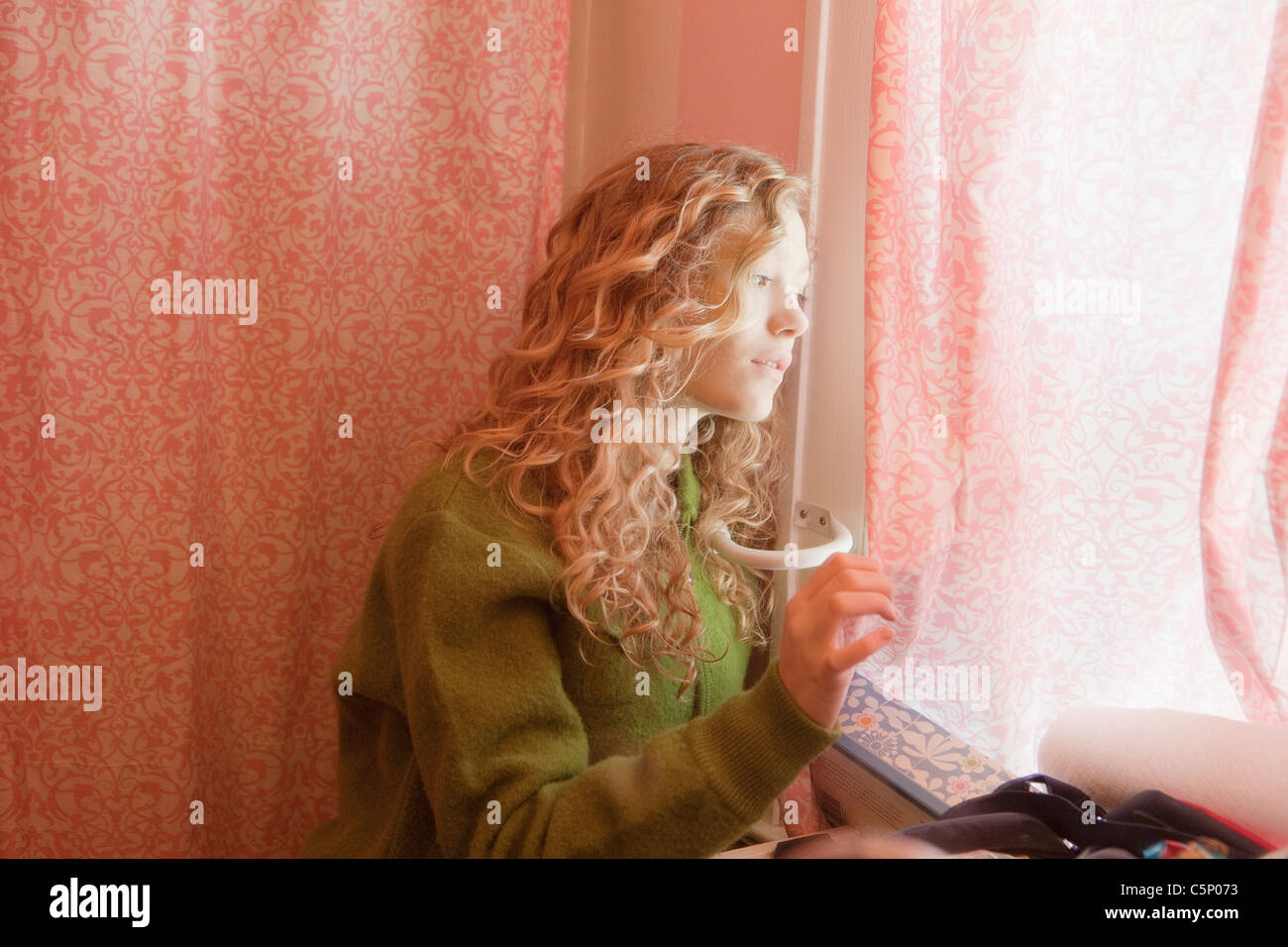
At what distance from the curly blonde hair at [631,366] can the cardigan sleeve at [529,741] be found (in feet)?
0.26

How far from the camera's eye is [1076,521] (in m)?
0.88

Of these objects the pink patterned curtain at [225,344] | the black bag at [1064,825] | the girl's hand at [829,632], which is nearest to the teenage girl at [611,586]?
the girl's hand at [829,632]

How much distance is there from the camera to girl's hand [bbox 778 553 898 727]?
74cm

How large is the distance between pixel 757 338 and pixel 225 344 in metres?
0.71

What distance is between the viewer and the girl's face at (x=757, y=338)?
3.27ft

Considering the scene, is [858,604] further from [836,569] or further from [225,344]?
[225,344]

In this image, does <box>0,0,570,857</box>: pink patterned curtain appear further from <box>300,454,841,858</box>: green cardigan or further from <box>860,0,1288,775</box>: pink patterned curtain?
<box>860,0,1288,775</box>: pink patterned curtain

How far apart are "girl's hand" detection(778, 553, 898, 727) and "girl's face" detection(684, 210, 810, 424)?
0.93 ft

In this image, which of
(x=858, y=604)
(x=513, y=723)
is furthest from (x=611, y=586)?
(x=858, y=604)

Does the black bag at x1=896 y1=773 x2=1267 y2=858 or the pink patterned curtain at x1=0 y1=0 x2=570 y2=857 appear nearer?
the black bag at x1=896 y1=773 x2=1267 y2=858

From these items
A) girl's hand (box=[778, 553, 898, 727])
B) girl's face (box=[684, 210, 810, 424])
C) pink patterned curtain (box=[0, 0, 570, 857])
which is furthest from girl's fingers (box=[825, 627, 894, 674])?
pink patterned curtain (box=[0, 0, 570, 857])

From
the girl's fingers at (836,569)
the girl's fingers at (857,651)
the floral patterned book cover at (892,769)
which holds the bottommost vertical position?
the floral patterned book cover at (892,769)

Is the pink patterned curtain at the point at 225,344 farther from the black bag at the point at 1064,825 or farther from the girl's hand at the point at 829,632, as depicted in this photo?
the black bag at the point at 1064,825

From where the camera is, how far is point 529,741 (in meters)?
0.84
